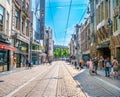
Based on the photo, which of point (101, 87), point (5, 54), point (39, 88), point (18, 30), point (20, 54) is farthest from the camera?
point (20, 54)

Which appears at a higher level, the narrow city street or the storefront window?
the storefront window

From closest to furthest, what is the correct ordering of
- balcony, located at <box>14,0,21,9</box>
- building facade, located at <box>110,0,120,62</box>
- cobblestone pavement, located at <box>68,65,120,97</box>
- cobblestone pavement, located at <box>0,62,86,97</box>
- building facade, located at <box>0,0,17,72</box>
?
cobblestone pavement, located at <box>0,62,86,97</box> → cobblestone pavement, located at <box>68,65,120,97</box> → building facade, located at <box>0,0,17,72</box> → building facade, located at <box>110,0,120,62</box> → balcony, located at <box>14,0,21,9</box>

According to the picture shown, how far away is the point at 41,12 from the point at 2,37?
208ft

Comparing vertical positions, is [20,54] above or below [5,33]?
below

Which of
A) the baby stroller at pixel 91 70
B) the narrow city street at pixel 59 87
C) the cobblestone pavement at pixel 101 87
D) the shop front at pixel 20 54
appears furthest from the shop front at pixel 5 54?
the cobblestone pavement at pixel 101 87

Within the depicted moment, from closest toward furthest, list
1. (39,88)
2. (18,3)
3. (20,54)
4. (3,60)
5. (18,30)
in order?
(39,88)
(3,60)
(18,3)
(18,30)
(20,54)

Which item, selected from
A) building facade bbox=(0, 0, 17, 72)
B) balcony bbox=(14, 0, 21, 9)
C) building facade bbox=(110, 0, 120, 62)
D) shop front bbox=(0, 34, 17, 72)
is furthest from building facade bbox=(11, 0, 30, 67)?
building facade bbox=(110, 0, 120, 62)

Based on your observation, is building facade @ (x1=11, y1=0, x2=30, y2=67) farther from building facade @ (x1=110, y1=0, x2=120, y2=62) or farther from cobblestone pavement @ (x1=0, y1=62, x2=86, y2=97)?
cobblestone pavement @ (x1=0, y1=62, x2=86, y2=97)

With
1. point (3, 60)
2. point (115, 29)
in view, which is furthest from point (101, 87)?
point (115, 29)

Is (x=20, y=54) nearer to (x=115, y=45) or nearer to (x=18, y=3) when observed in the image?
(x=18, y=3)

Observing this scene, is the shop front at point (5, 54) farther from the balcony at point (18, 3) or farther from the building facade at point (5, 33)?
the balcony at point (18, 3)

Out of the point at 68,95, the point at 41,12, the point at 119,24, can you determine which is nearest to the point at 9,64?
the point at 119,24

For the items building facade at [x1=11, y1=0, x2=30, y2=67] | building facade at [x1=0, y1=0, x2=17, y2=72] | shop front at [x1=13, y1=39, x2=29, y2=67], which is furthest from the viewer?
shop front at [x1=13, y1=39, x2=29, y2=67]

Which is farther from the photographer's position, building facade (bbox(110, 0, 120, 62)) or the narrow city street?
building facade (bbox(110, 0, 120, 62))
